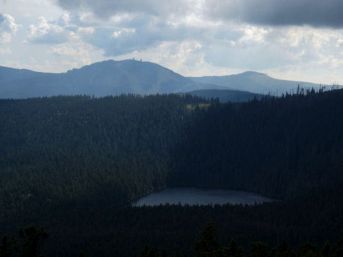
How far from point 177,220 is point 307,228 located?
44213mm

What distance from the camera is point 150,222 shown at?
184m

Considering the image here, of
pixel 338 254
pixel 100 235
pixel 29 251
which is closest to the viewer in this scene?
pixel 29 251

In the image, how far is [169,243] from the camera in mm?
152875

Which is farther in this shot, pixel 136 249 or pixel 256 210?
pixel 256 210

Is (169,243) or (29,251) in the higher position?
(29,251)

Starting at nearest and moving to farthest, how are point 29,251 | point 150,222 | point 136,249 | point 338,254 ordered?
point 29,251
point 338,254
point 136,249
point 150,222

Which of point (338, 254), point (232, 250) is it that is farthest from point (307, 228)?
point (232, 250)

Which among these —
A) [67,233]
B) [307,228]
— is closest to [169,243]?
[67,233]

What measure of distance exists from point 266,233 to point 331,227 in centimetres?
2452

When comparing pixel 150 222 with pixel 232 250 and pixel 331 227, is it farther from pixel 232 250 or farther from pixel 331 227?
pixel 232 250

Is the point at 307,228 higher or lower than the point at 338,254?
lower

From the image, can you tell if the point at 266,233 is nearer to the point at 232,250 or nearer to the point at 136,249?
the point at 136,249

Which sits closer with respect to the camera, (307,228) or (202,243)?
(202,243)

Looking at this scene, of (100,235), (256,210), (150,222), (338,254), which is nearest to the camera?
(338,254)
